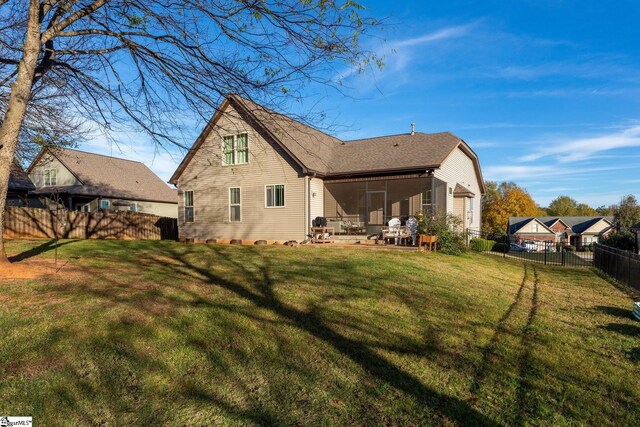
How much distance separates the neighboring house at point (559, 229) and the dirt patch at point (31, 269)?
228 feet

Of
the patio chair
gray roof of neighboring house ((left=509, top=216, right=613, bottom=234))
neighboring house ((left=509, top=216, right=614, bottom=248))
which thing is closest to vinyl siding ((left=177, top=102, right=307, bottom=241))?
the patio chair

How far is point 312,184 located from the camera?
731 inches

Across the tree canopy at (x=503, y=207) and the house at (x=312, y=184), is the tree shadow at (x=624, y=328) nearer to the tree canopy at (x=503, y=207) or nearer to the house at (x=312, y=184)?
the house at (x=312, y=184)

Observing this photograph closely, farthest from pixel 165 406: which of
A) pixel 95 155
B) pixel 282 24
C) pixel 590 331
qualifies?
pixel 95 155

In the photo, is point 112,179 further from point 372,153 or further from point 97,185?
point 372,153

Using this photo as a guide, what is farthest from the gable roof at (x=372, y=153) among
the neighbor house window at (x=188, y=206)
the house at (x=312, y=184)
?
the neighbor house window at (x=188, y=206)

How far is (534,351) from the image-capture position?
5234 mm

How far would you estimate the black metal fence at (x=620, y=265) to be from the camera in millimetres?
11101

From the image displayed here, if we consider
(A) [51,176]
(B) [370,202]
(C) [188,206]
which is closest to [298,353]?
(B) [370,202]

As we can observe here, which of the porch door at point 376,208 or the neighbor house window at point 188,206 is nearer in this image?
the neighbor house window at point 188,206

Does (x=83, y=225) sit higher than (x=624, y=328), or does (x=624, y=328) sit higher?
(x=83, y=225)

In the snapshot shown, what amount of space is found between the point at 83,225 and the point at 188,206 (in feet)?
17.8

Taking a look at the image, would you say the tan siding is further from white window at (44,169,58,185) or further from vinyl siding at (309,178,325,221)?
vinyl siding at (309,178,325,221)

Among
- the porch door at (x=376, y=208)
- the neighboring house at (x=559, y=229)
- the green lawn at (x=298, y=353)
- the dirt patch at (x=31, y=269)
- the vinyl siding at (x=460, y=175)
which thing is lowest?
the neighboring house at (x=559, y=229)
